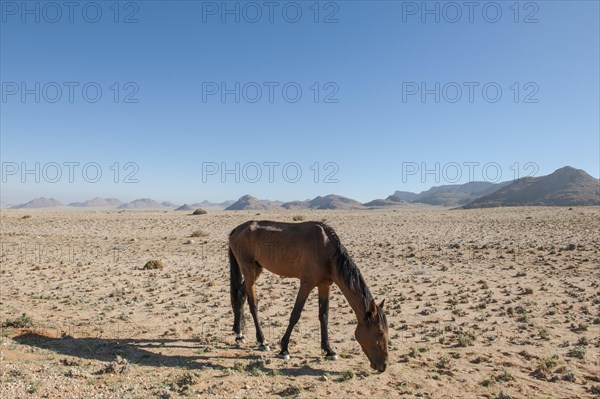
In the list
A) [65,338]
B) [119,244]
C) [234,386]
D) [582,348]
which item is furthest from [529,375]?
[119,244]

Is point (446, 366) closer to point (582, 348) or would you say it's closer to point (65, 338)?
point (582, 348)

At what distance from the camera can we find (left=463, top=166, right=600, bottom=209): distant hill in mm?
118037

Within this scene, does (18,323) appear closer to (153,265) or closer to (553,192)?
(153,265)

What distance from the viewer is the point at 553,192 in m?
134

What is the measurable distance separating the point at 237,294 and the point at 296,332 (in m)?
1.69

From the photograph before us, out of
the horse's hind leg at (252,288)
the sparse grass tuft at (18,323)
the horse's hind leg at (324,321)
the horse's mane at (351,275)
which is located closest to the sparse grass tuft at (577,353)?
the horse's mane at (351,275)

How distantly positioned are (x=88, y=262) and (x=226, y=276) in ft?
26.3

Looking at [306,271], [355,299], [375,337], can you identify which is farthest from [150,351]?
[375,337]

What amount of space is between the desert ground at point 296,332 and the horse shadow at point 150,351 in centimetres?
4

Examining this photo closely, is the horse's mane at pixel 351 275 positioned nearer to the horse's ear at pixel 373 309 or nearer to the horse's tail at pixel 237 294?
the horse's ear at pixel 373 309

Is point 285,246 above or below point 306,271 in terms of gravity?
above

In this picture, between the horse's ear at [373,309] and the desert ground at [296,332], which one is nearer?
the desert ground at [296,332]

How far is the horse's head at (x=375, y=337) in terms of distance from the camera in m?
6.38

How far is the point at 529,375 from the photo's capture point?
6.82m
